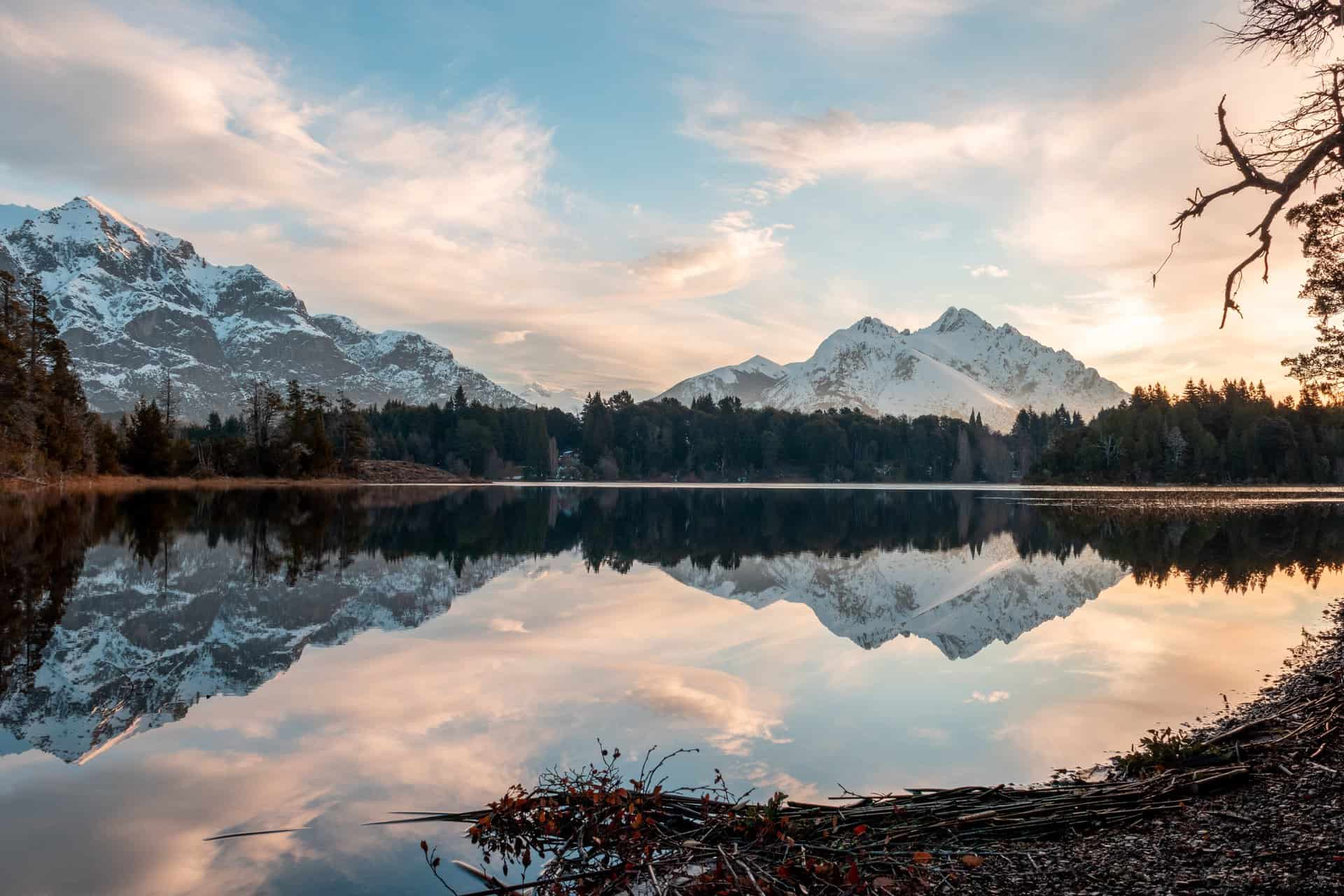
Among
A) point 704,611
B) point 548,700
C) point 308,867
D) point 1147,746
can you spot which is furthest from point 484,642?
point 1147,746

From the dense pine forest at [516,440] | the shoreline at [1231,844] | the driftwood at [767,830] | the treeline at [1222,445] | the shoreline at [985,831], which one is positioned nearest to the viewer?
the shoreline at [1231,844]

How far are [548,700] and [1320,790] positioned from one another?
8.51 metres

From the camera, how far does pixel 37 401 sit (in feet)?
202

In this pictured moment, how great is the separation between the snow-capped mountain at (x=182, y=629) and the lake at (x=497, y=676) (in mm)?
91

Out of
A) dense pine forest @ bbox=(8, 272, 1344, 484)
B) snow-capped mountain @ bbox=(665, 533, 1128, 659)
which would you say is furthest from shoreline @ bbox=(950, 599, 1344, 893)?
dense pine forest @ bbox=(8, 272, 1344, 484)

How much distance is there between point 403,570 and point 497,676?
Answer: 1321cm

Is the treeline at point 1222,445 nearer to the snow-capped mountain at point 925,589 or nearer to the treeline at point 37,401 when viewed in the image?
the snow-capped mountain at point 925,589

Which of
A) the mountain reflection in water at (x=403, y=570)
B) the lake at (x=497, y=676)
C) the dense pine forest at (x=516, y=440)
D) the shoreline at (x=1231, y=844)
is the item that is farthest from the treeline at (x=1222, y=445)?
the shoreline at (x=1231, y=844)

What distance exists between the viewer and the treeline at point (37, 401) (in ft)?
187

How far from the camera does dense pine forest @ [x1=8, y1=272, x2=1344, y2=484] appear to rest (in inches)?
2589

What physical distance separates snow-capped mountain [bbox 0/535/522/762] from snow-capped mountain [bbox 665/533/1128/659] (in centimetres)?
837

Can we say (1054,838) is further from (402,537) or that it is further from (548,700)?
(402,537)

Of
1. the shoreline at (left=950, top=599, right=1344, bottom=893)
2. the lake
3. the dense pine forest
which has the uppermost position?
the dense pine forest

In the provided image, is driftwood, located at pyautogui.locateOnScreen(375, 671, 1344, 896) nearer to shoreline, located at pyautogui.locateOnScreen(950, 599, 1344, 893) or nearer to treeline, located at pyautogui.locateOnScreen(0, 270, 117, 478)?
shoreline, located at pyautogui.locateOnScreen(950, 599, 1344, 893)
